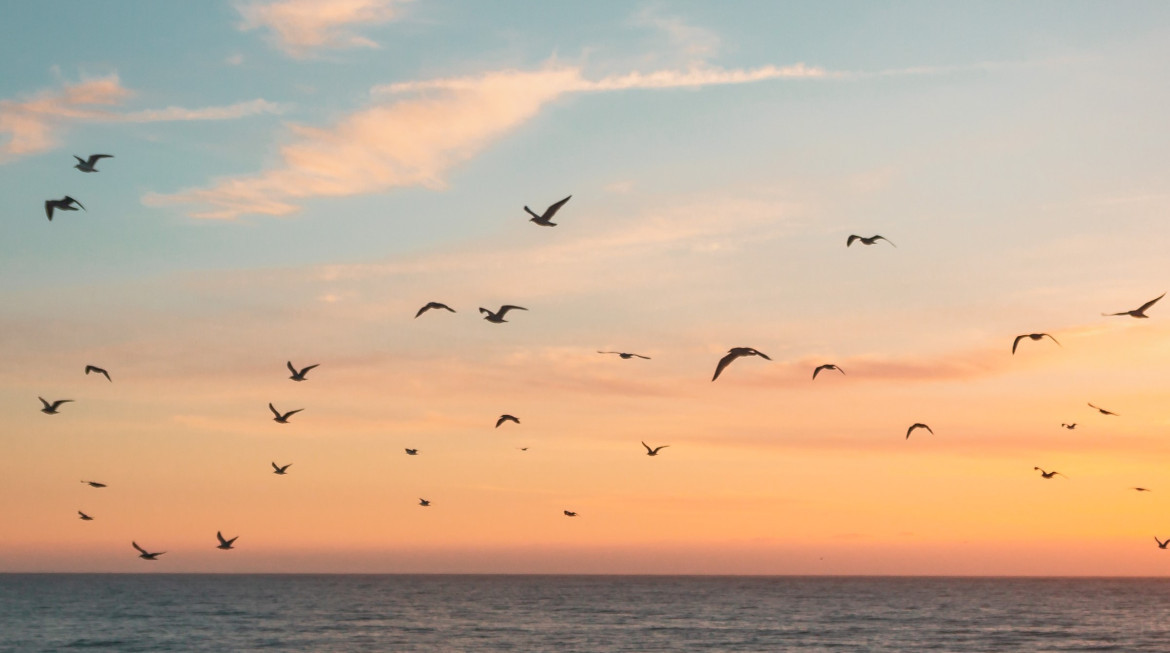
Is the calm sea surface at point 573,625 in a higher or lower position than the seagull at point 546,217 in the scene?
lower

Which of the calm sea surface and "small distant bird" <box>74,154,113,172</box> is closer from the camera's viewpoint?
"small distant bird" <box>74,154,113,172</box>

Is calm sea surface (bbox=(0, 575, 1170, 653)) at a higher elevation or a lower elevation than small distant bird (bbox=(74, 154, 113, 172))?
lower

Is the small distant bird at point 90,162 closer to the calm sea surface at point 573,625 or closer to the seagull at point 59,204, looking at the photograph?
the seagull at point 59,204

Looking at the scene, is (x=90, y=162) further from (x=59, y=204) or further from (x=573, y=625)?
(x=573, y=625)

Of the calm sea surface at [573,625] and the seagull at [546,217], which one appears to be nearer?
the seagull at [546,217]

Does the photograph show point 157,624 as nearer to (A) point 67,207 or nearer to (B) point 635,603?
(B) point 635,603

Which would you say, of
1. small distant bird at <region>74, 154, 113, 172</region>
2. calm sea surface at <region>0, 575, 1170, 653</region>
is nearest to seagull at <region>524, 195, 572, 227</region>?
small distant bird at <region>74, 154, 113, 172</region>

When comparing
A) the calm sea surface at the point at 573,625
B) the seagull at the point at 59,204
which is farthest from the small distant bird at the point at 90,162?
the calm sea surface at the point at 573,625

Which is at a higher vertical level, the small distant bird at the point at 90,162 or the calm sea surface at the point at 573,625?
the small distant bird at the point at 90,162

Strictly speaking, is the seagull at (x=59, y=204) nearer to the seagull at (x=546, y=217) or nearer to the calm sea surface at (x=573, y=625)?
the seagull at (x=546, y=217)

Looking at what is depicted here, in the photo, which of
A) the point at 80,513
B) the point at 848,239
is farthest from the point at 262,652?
the point at 848,239

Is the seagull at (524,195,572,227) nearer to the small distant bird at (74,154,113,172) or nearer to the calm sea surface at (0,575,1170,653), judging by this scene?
the small distant bird at (74,154,113,172)

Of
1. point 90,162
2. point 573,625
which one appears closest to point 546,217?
point 90,162

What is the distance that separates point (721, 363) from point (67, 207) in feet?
84.3
